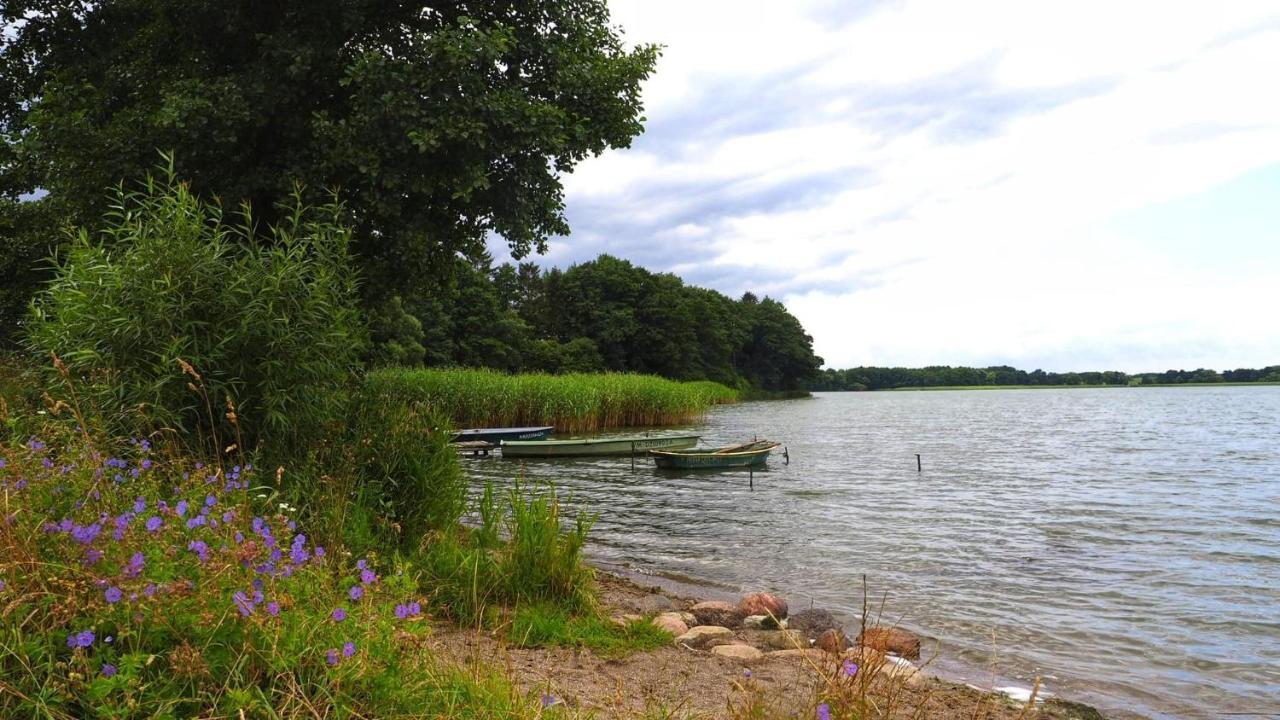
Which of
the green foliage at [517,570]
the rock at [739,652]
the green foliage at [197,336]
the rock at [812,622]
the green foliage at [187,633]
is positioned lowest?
the rock at [812,622]

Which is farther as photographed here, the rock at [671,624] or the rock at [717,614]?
the rock at [717,614]

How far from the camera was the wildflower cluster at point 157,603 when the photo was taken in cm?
288

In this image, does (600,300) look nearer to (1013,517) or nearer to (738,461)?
(738,461)

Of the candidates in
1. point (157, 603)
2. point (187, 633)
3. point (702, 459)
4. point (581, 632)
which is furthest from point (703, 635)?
point (702, 459)

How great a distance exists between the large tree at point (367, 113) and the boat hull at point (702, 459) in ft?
33.6

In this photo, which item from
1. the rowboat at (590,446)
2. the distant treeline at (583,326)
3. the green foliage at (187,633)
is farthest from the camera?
the distant treeline at (583,326)

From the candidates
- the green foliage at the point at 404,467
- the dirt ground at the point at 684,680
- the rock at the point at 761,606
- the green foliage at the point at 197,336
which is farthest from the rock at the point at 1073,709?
the green foliage at the point at 197,336

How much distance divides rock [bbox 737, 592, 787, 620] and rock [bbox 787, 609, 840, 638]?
253mm

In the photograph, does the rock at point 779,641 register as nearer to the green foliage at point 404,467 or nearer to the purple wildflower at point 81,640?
the green foliage at point 404,467

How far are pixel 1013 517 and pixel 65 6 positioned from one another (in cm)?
2300

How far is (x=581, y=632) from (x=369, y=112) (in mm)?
8813

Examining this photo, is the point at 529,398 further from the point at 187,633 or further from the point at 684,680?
the point at 187,633

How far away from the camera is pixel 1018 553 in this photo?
13.1 metres

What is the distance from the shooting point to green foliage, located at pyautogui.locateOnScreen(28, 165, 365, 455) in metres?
6.44
